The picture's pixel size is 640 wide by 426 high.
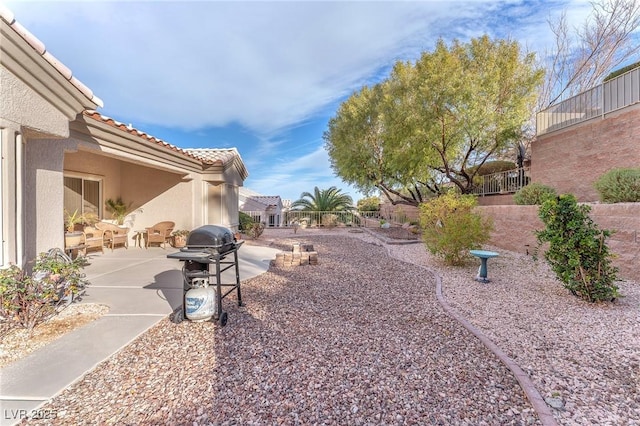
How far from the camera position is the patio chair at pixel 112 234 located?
8.70 m

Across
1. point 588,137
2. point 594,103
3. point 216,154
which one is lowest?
point 216,154

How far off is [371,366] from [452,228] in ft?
17.7

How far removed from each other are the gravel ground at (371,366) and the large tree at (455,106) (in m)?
8.93

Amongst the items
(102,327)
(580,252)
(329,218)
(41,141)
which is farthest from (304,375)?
(329,218)

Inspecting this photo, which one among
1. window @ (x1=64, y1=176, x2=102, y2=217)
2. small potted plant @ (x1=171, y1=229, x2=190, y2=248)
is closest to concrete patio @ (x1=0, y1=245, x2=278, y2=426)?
small potted plant @ (x1=171, y1=229, x2=190, y2=248)

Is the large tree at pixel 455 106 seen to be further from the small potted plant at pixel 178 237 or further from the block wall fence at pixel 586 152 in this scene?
the small potted plant at pixel 178 237

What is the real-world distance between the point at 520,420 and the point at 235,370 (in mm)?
2515

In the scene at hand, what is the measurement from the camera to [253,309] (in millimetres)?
4473

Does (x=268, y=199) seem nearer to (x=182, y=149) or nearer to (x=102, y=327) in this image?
(x=182, y=149)

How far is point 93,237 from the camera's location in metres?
8.27

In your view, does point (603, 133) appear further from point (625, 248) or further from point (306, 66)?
point (306, 66)

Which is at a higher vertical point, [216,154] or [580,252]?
[216,154]

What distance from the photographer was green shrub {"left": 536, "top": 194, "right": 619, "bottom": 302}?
4.57 m

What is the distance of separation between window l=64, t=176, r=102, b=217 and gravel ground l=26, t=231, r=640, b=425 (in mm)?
7268
